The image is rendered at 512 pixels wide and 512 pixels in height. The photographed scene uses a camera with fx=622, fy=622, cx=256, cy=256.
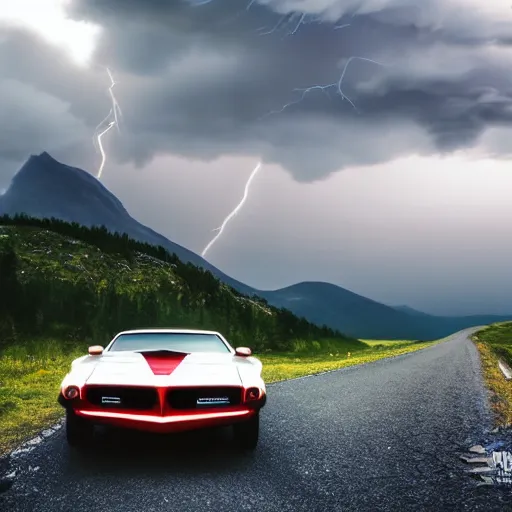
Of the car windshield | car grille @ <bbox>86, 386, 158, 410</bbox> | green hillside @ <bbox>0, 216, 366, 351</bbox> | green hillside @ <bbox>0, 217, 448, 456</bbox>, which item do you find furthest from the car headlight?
green hillside @ <bbox>0, 216, 366, 351</bbox>

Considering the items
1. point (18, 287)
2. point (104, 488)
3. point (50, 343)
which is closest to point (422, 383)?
point (104, 488)

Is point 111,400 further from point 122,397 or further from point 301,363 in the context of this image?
point 301,363

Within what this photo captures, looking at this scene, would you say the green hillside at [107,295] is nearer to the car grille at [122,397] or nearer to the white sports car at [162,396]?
the white sports car at [162,396]

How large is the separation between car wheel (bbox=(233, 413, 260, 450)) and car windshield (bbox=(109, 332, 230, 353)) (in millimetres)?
1566

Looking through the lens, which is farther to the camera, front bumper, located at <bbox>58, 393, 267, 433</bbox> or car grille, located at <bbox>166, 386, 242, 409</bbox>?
car grille, located at <bbox>166, 386, 242, 409</bbox>

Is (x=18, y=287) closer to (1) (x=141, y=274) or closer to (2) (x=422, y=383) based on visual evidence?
(1) (x=141, y=274)

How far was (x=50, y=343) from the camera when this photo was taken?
3111 cm

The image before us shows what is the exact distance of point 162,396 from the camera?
21.3 feet

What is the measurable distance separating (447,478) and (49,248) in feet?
152

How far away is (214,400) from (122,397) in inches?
38.4

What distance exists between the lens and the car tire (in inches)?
273

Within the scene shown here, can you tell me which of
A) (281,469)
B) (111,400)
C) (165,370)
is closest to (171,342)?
(165,370)

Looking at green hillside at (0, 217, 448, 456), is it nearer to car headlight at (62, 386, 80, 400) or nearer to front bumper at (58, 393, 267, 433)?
car headlight at (62, 386, 80, 400)

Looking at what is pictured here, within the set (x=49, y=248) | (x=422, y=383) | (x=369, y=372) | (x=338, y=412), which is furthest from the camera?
(x=49, y=248)
